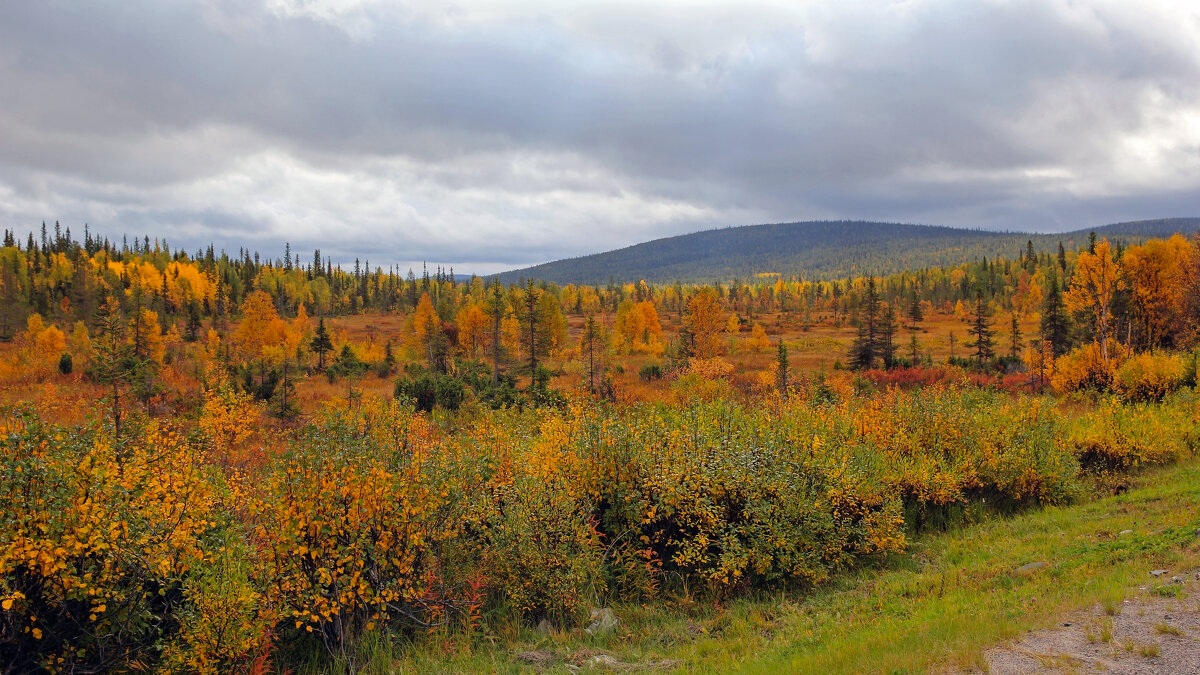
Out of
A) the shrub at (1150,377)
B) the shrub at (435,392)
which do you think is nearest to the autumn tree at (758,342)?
the shrub at (1150,377)

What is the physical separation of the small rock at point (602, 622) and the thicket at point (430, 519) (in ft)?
0.90

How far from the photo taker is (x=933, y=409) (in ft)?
56.1

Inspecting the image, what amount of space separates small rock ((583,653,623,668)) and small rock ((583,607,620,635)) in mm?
885

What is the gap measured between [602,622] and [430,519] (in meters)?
3.46

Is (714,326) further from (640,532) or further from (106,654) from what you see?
(106,654)

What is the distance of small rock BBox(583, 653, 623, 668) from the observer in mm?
8703

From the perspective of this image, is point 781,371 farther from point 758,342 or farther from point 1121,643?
point 1121,643

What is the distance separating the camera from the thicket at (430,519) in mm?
7254

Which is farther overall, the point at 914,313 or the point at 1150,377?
the point at 914,313

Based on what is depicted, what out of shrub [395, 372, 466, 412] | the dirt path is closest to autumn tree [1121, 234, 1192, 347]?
the dirt path

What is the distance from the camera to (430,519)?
964cm

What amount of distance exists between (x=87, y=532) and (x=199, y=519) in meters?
1.44

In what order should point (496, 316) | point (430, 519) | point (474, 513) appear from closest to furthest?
point (430, 519) < point (474, 513) < point (496, 316)

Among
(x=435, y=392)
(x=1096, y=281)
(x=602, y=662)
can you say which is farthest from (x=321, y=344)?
(x=1096, y=281)
